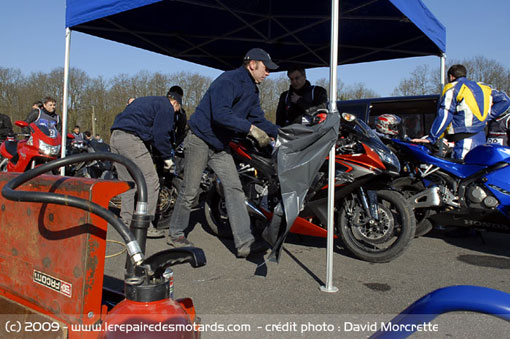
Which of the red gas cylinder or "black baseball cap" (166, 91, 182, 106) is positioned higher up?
"black baseball cap" (166, 91, 182, 106)

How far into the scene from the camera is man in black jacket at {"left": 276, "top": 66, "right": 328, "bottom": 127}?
5.50m

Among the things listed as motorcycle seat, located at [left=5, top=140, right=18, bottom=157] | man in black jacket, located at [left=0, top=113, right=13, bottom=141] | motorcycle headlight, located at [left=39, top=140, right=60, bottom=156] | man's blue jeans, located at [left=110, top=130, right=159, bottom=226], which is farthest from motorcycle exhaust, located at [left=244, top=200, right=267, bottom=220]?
man in black jacket, located at [left=0, top=113, right=13, bottom=141]

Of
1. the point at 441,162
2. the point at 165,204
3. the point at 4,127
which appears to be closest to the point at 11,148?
the point at 165,204

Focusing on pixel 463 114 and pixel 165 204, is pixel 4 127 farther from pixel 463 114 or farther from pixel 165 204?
pixel 463 114

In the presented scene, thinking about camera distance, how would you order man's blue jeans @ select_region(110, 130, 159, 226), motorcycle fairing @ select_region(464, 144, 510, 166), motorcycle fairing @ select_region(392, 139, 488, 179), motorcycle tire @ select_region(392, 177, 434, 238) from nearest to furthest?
motorcycle fairing @ select_region(464, 144, 510, 166), motorcycle fairing @ select_region(392, 139, 488, 179), man's blue jeans @ select_region(110, 130, 159, 226), motorcycle tire @ select_region(392, 177, 434, 238)

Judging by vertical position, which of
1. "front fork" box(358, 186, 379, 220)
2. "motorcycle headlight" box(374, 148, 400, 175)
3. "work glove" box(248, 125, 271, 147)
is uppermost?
"work glove" box(248, 125, 271, 147)

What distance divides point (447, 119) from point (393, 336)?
4.68 meters

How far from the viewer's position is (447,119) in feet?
16.9

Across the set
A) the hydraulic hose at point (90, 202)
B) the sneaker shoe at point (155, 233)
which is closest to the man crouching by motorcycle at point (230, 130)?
the sneaker shoe at point (155, 233)

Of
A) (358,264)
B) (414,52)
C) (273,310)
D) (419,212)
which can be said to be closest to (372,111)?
(414,52)

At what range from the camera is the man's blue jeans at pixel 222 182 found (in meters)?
4.20

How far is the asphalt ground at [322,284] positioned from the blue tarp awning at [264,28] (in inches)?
98.9

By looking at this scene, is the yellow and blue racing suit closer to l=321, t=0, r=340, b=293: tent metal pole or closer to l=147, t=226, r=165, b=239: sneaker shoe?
l=321, t=0, r=340, b=293: tent metal pole

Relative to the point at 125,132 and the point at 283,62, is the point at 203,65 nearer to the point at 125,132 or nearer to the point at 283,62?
the point at 283,62
